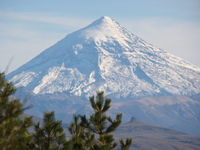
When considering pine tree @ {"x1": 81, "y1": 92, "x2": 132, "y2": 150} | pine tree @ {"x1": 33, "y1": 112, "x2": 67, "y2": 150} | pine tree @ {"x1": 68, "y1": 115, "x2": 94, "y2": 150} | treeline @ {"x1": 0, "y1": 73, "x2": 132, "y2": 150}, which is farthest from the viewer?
pine tree @ {"x1": 33, "y1": 112, "x2": 67, "y2": 150}

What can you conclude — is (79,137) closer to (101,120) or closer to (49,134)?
(49,134)

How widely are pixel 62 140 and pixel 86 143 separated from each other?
4.76 ft

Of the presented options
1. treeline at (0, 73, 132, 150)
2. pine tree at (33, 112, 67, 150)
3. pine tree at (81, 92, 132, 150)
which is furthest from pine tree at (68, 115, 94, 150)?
pine tree at (33, 112, 67, 150)

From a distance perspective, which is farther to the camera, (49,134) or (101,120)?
(49,134)

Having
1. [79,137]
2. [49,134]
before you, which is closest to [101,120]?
[79,137]

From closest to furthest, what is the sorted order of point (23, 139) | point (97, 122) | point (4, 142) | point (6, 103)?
point (4, 142)
point (6, 103)
point (23, 139)
point (97, 122)

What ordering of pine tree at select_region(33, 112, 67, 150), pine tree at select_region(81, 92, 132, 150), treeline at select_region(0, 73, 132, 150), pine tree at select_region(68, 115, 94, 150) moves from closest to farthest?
1. treeline at select_region(0, 73, 132, 150)
2. pine tree at select_region(68, 115, 94, 150)
3. pine tree at select_region(81, 92, 132, 150)
4. pine tree at select_region(33, 112, 67, 150)

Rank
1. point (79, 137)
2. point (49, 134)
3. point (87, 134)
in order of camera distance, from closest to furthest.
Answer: point (49, 134)
point (87, 134)
point (79, 137)

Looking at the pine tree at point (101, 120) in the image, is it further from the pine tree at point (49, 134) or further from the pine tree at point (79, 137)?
the pine tree at point (49, 134)

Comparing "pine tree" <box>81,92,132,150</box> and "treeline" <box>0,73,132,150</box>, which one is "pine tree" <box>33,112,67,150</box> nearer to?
"treeline" <box>0,73,132,150</box>

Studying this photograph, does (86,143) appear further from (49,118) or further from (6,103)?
(6,103)

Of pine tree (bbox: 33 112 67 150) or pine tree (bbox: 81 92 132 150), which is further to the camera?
pine tree (bbox: 33 112 67 150)

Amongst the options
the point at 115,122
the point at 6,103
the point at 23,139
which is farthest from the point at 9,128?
the point at 115,122

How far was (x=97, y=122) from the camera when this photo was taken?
24.2 meters
